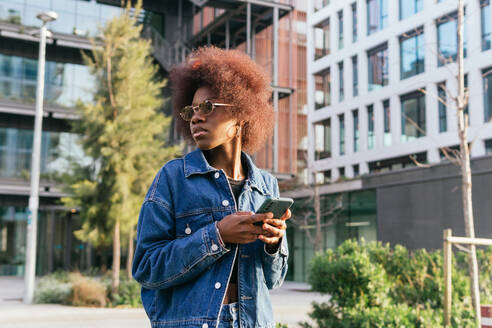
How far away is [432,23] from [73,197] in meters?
17.7

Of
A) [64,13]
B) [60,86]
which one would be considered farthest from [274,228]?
[64,13]

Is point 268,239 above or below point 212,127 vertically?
below

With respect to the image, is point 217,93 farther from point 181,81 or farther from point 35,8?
point 35,8

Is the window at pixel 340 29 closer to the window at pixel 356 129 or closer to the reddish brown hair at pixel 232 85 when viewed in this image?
the window at pixel 356 129

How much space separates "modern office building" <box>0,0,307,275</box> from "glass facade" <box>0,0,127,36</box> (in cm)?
4

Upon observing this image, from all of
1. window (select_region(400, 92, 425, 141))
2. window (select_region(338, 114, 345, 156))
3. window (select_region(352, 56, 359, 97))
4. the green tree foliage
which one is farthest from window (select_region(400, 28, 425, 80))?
the green tree foliage

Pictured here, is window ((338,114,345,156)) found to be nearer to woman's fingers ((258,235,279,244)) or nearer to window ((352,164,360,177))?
window ((352,164,360,177))

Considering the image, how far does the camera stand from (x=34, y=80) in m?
26.1

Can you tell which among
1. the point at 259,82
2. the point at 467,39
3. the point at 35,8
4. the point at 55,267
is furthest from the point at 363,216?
the point at 259,82

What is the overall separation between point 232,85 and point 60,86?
2600 cm

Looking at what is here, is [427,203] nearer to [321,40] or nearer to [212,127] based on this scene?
[321,40]

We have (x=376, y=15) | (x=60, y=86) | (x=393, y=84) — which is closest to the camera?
(x=60, y=86)

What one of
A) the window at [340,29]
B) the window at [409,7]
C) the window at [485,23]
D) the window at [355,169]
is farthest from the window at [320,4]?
the window at [485,23]

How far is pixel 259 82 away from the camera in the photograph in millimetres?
2459
